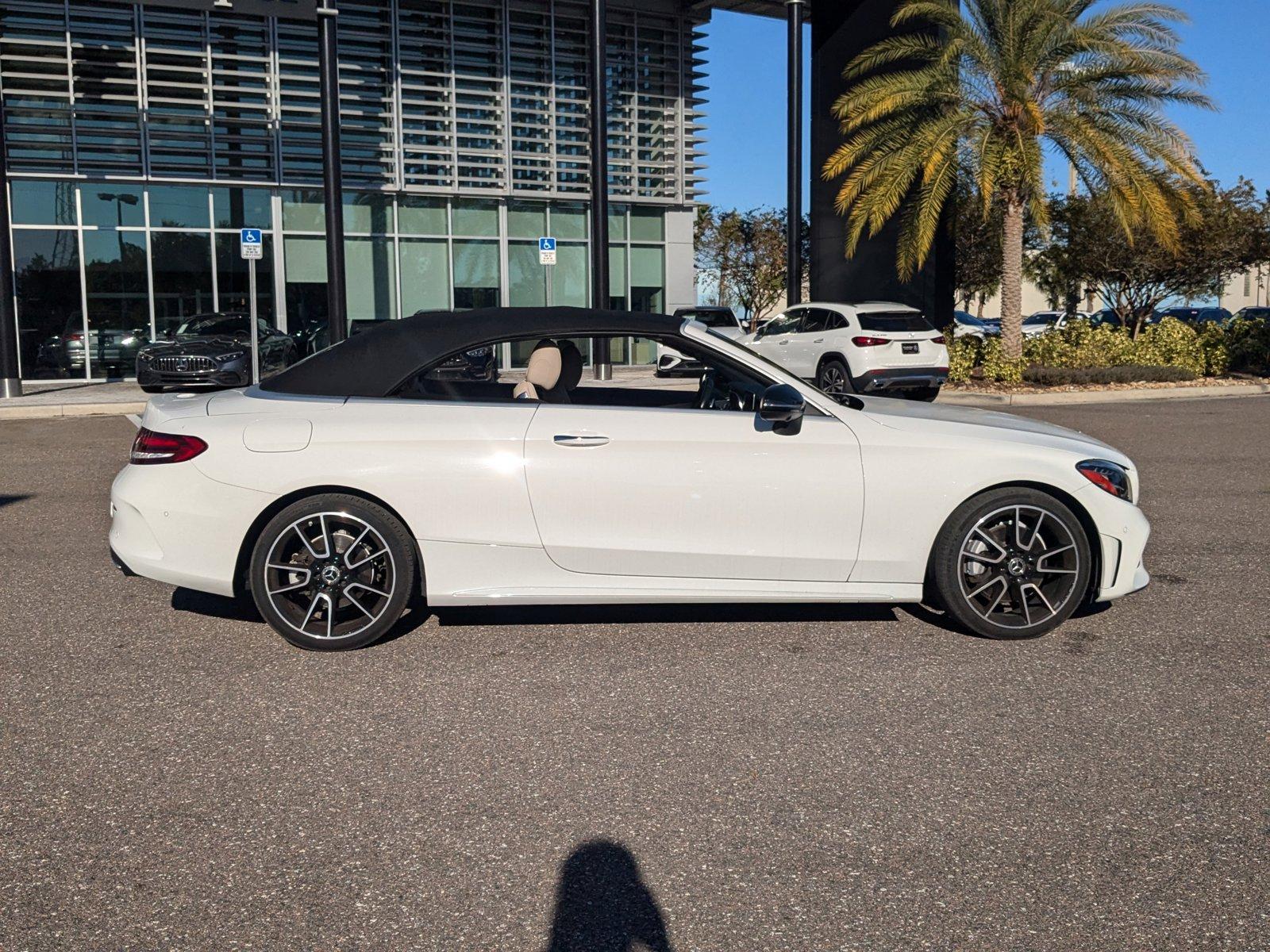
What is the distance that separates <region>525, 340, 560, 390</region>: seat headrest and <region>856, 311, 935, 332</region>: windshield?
13.9 m

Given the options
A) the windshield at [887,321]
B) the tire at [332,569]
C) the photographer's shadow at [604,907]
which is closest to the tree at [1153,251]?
the windshield at [887,321]

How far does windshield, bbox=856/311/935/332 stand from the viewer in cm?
1925

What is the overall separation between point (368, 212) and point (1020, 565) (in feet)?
78.7

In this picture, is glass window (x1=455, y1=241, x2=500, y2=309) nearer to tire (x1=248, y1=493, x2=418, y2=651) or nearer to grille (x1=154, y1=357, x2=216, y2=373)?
grille (x1=154, y1=357, x2=216, y2=373)

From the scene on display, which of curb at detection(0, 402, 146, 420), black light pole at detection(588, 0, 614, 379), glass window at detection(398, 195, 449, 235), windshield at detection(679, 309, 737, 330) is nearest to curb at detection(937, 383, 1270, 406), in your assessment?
windshield at detection(679, 309, 737, 330)

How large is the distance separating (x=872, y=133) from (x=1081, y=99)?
389 cm

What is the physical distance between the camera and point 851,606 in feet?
20.9

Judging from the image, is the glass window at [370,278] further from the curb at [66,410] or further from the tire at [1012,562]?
the tire at [1012,562]

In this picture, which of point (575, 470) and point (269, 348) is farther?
point (269, 348)

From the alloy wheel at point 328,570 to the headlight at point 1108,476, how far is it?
309cm

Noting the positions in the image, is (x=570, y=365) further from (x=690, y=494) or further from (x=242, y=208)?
(x=242, y=208)

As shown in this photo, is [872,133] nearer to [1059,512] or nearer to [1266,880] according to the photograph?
[1059,512]

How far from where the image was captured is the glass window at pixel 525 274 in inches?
1139

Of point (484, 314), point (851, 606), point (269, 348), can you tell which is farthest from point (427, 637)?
point (269, 348)
